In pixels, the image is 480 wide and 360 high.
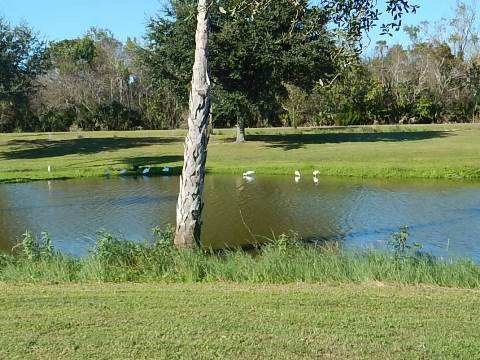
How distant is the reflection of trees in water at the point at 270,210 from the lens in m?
13.2

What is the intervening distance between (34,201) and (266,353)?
14.8 metres

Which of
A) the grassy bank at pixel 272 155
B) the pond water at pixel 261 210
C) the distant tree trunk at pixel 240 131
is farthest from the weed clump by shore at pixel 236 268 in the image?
the distant tree trunk at pixel 240 131

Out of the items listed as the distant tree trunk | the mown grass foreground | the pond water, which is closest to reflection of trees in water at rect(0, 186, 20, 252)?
the pond water

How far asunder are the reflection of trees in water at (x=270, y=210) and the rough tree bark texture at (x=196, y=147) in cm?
173

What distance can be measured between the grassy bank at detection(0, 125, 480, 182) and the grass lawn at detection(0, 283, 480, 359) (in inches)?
659

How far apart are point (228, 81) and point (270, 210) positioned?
16.6 metres

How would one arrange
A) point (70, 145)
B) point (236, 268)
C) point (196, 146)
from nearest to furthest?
point (236, 268) < point (196, 146) < point (70, 145)

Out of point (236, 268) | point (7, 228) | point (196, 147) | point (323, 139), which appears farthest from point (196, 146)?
point (323, 139)

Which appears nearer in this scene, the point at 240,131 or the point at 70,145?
the point at 240,131

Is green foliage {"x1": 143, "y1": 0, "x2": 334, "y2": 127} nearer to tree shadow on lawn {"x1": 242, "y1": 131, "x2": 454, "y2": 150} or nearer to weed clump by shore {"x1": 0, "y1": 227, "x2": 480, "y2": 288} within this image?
tree shadow on lawn {"x1": 242, "y1": 131, "x2": 454, "y2": 150}

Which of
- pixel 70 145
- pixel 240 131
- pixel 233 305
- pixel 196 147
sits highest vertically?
pixel 196 147

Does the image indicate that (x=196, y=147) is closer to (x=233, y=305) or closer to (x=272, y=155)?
(x=233, y=305)

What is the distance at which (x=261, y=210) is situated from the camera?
16000 millimetres

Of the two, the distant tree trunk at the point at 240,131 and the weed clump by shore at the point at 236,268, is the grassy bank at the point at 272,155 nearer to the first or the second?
the distant tree trunk at the point at 240,131
